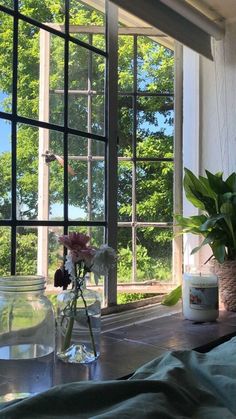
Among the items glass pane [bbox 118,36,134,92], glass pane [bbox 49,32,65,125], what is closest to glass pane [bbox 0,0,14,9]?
glass pane [bbox 49,32,65,125]

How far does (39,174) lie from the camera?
1414 millimetres

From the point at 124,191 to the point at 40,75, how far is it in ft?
1.83

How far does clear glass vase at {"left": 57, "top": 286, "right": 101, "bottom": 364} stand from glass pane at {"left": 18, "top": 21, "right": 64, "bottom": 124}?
560mm

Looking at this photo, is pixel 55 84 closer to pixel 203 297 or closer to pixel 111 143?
pixel 111 143

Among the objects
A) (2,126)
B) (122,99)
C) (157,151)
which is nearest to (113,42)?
(122,99)

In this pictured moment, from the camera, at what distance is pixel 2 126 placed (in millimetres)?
1290

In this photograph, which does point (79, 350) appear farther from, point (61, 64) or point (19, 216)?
point (61, 64)

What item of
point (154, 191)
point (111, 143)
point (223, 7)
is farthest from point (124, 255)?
point (223, 7)

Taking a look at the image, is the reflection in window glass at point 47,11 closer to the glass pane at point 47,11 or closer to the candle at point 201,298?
the glass pane at point 47,11

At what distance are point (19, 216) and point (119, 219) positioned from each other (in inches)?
20.4

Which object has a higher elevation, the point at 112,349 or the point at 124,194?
the point at 124,194

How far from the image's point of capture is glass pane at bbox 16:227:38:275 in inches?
52.5


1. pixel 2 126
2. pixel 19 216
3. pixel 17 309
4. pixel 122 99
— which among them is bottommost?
pixel 17 309

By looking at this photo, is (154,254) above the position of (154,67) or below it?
below
